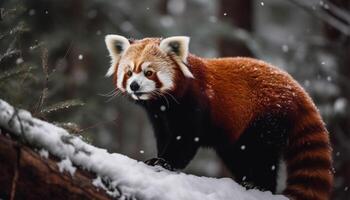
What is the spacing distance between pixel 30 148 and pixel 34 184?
17cm

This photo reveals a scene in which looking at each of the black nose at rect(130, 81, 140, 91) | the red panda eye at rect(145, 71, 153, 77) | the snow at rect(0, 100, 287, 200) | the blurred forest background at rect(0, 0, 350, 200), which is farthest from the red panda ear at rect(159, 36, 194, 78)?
the blurred forest background at rect(0, 0, 350, 200)

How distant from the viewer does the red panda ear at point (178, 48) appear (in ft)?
13.9

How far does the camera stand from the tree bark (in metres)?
2.61

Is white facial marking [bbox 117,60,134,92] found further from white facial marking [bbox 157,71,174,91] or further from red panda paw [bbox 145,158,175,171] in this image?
red panda paw [bbox 145,158,175,171]

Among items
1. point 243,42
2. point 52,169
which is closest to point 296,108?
point 52,169

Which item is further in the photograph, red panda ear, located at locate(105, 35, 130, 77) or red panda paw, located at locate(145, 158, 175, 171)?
red panda ear, located at locate(105, 35, 130, 77)

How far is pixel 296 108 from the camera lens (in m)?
4.34

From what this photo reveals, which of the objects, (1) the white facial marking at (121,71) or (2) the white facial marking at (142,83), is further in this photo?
(1) the white facial marking at (121,71)

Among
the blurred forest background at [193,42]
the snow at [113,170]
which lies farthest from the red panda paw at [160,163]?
the blurred forest background at [193,42]

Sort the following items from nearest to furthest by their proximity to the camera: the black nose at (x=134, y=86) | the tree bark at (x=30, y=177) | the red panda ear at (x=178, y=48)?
the tree bark at (x=30, y=177) < the black nose at (x=134, y=86) < the red panda ear at (x=178, y=48)

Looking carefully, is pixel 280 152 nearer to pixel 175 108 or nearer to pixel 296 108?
pixel 296 108

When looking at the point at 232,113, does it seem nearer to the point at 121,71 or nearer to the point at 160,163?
the point at 160,163

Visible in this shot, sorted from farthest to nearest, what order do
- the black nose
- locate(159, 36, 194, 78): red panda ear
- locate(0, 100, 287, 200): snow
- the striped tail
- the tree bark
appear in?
locate(159, 36, 194, 78): red panda ear
the striped tail
the black nose
locate(0, 100, 287, 200): snow
the tree bark

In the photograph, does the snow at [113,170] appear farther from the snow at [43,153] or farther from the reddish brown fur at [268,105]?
the reddish brown fur at [268,105]
